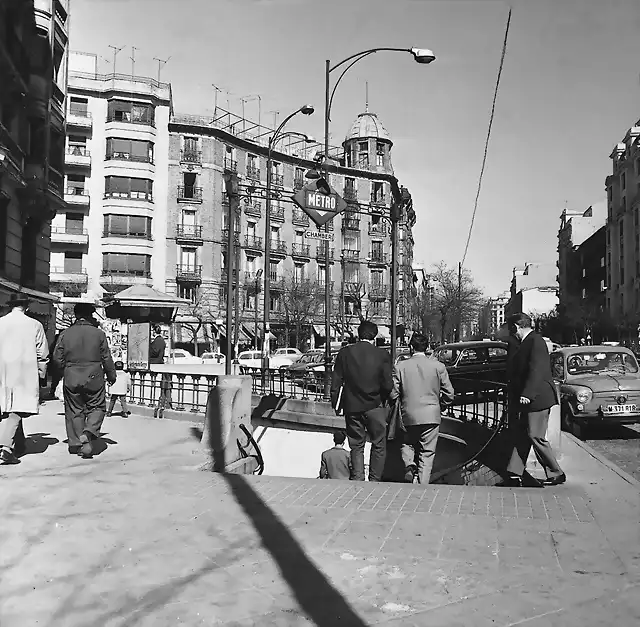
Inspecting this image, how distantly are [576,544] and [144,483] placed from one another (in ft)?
13.5

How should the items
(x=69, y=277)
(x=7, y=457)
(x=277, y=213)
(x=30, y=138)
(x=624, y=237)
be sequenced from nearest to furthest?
(x=7, y=457) < (x=30, y=138) < (x=69, y=277) < (x=277, y=213) < (x=624, y=237)

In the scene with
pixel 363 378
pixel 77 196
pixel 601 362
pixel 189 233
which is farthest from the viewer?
pixel 189 233

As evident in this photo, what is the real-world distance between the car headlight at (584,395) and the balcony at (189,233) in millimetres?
43611

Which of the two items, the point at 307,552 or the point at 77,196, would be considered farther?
the point at 77,196

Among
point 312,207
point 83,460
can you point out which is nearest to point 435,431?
point 83,460

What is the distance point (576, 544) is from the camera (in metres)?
5.07

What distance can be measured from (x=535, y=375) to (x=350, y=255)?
198 feet

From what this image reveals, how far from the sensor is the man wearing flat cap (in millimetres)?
8383

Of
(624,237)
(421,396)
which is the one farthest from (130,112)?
(421,396)

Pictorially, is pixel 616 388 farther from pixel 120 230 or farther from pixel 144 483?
pixel 120 230

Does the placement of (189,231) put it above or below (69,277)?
above

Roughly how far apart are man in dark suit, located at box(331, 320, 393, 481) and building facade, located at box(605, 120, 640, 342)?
58752mm

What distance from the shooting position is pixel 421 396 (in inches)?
324

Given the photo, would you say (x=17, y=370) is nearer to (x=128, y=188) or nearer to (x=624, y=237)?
(x=128, y=188)
